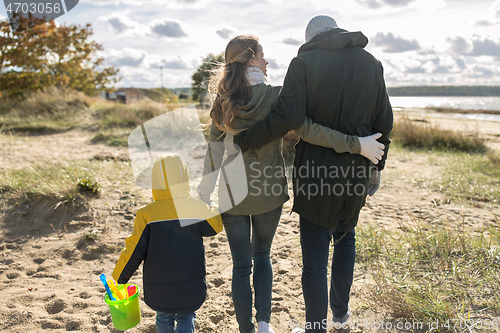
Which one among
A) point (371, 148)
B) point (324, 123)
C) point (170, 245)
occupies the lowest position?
point (170, 245)

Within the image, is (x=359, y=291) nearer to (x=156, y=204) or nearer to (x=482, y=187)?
(x=156, y=204)

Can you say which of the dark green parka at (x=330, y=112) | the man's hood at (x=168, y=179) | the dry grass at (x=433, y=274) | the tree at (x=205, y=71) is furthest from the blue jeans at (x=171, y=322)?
the tree at (x=205, y=71)

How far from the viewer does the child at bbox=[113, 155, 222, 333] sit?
174cm

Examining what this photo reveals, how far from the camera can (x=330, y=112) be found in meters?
1.73

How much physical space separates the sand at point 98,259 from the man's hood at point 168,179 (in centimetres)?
109

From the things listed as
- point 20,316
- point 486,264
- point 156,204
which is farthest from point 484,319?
point 20,316

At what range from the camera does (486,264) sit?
2590 mm

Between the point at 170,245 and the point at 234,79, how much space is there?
3.15 feet

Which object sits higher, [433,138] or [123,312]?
[123,312]

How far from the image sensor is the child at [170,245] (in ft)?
5.70

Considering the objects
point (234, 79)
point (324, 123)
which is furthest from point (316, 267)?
point (234, 79)

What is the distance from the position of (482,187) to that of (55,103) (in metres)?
13.4

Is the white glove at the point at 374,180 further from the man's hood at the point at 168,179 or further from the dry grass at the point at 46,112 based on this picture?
the dry grass at the point at 46,112

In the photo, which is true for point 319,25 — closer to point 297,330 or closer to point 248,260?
point 248,260
